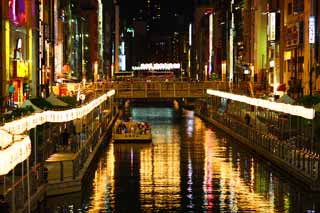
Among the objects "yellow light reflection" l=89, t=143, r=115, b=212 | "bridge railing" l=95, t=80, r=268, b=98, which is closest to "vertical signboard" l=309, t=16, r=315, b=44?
"bridge railing" l=95, t=80, r=268, b=98

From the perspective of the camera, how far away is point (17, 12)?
86.2 metres

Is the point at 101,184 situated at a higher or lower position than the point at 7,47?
lower

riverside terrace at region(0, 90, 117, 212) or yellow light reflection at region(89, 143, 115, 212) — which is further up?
riverside terrace at region(0, 90, 117, 212)

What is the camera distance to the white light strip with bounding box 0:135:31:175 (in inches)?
1057

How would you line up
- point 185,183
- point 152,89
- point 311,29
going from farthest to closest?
1. point 152,89
2. point 311,29
3. point 185,183

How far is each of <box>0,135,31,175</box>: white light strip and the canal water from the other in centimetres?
926

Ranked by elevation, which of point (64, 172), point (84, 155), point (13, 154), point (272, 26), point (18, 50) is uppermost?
point (272, 26)

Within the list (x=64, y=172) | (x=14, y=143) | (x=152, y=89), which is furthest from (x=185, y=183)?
(x=152, y=89)

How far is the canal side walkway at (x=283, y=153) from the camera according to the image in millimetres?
45866

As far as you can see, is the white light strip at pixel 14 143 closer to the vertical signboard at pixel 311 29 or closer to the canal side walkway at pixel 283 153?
the canal side walkway at pixel 283 153

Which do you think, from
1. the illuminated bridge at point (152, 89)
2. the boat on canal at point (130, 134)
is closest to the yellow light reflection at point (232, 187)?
the boat on canal at point (130, 134)

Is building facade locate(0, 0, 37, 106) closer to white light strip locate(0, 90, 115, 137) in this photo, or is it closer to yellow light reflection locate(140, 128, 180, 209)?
white light strip locate(0, 90, 115, 137)

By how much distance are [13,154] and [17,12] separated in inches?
2336

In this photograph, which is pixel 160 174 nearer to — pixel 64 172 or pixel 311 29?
pixel 64 172
